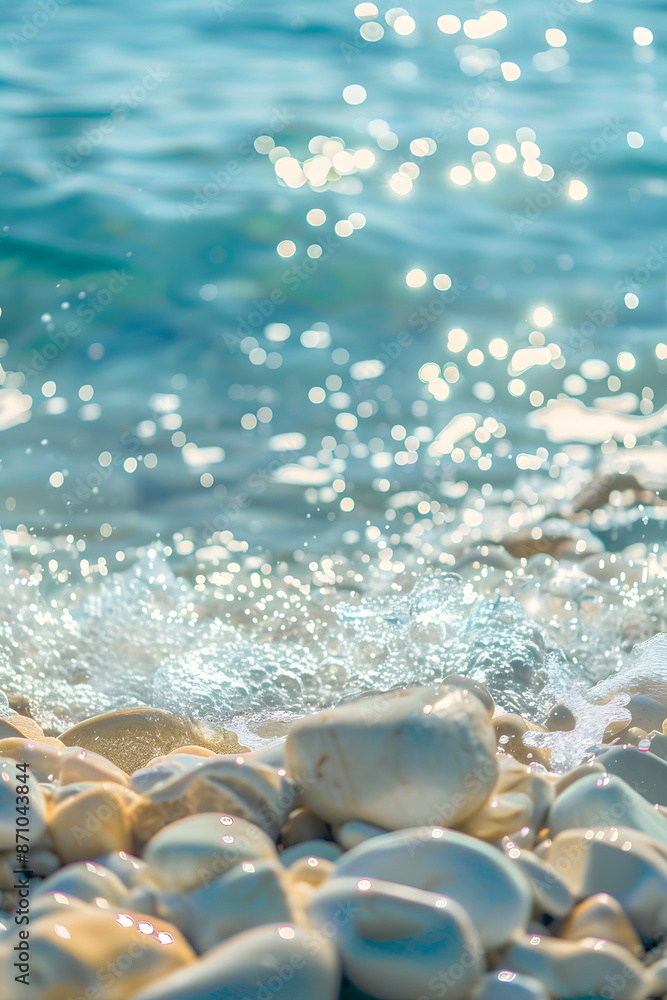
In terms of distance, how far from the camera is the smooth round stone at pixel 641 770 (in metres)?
2.02

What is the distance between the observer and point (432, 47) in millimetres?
8812

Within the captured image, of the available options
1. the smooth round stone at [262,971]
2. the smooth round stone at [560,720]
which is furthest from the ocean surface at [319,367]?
the smooth round stone at [262,971]

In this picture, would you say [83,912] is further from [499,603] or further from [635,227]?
[635,227]

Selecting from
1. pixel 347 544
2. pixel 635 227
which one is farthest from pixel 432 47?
pixel 347 544

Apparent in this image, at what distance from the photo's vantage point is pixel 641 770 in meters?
2.04

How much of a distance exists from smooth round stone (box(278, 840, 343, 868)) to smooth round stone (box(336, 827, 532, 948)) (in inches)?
3.5

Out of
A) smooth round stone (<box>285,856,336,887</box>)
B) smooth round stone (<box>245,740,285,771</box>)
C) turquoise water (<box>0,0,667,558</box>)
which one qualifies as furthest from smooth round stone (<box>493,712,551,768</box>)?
turquoise water (<box>0,0,667,558</box>)

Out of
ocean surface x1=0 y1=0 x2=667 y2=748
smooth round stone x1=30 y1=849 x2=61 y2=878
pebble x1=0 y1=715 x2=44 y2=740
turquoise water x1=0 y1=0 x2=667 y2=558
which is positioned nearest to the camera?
smooth round stone x1=30 y1=849 x2=61 y2=878

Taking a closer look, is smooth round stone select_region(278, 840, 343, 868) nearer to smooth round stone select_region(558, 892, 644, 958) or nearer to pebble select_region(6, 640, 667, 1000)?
pebble select_region(6, 640, 667, 1000)

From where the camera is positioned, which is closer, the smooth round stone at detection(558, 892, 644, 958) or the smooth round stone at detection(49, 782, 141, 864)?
the smooth round stone at detection(558, 892, 644, 958)

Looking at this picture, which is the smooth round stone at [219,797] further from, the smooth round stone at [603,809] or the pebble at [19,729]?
the pebble at [19,729]

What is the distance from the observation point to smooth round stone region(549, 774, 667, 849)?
1.66 metres

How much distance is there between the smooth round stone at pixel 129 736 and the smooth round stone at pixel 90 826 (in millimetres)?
835

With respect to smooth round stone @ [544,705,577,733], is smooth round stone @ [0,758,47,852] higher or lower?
higher
